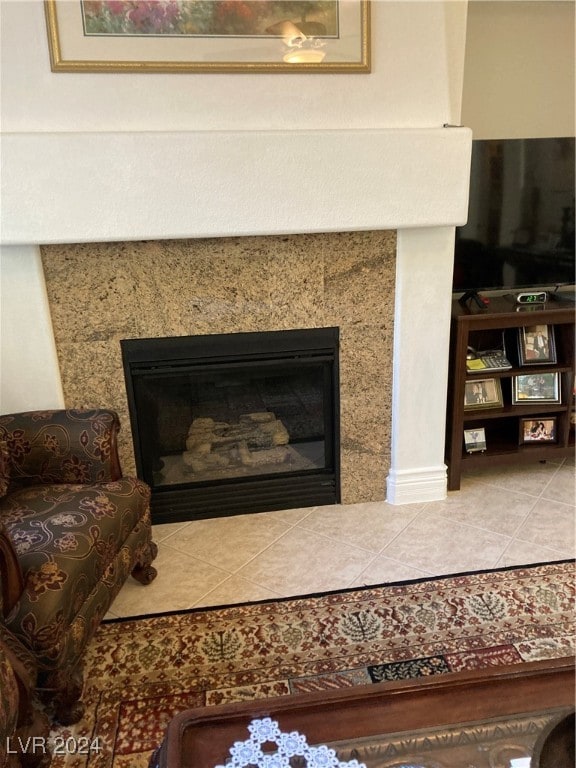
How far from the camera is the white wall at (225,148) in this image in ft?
6.23

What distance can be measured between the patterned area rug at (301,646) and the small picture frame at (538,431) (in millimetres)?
770

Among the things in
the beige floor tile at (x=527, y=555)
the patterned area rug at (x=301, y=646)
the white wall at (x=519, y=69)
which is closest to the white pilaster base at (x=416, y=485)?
the beige floor tile at (x=527, y=555)

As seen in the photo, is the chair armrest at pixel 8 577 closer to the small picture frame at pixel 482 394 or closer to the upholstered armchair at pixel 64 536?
the upholstered armchair at pixel 64 536

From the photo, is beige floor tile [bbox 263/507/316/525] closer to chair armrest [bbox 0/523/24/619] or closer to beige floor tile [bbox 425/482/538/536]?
beige floor tile [bbox 425/482/538/536]

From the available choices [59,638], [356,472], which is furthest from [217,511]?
[59,638]

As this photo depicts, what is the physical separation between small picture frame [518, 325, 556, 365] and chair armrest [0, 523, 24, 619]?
212cm

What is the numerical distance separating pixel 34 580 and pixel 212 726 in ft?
2.09

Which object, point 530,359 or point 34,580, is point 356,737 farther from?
→ point 530,359

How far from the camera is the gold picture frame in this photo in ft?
6.14

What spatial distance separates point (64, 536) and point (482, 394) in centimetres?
185

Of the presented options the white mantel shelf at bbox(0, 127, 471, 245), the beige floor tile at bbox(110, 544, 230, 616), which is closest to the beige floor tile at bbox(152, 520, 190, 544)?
the beige floor tile at bbox(110, 544, 230, 616)

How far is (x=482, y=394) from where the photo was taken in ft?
8.70

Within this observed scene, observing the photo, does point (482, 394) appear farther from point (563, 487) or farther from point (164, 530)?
point (164, 530)

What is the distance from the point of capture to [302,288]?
2.30 m
